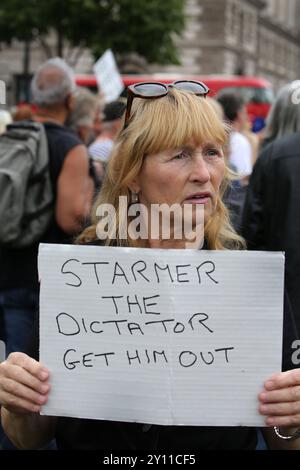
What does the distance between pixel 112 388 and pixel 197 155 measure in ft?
1.87

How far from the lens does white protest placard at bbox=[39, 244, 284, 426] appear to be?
1.94 meters

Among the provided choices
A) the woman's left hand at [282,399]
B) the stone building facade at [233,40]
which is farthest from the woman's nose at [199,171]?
the stone building facade at [233,40]

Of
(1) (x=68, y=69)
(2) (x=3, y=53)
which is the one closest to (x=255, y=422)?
(1) (x=68, y=69)

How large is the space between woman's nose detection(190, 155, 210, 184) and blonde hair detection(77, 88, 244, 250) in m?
0.04

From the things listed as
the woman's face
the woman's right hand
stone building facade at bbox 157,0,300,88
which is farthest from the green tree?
the woman's right hand

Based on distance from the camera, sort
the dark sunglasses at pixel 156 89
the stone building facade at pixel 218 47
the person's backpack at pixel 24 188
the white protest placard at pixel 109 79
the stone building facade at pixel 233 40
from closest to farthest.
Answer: the dark sunglasses at pixel 156 89 → the person's backpack at pixel 24 188 → the white protest placard at pixel 109 79 → the stone building facade at pixel 218 47 → the stone building facade at pixel 233 40

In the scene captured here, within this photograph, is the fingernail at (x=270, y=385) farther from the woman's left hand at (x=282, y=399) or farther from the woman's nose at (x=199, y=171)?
the woman's nose at (x=199, y=171)

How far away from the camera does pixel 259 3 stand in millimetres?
56719

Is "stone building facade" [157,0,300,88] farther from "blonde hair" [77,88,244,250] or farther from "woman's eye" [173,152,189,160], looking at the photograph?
"woman's eye" [173,152,189,160]

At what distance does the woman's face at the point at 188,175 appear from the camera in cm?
213

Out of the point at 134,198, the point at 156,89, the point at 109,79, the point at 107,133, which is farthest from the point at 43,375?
the point at 109,79

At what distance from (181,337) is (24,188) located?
2.39 m

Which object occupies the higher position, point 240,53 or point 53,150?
point 53,150

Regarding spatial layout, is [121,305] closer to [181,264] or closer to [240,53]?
[181,264]
